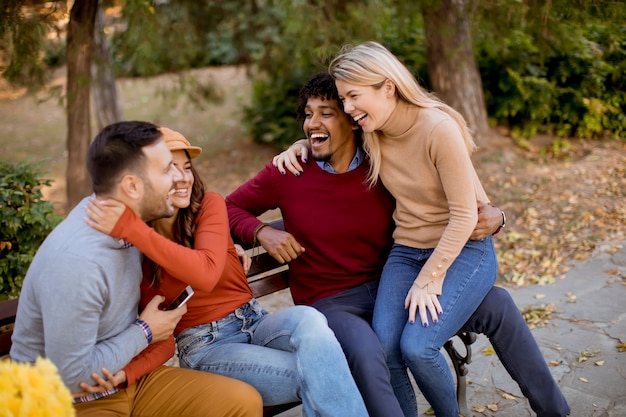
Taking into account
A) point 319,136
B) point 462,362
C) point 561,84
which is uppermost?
point 319,136

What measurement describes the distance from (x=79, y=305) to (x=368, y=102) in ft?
5.01

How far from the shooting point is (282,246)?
312cm

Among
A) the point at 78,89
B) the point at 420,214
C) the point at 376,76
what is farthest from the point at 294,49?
the point at 420,214

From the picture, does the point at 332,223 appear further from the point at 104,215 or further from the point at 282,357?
the point at 104,215

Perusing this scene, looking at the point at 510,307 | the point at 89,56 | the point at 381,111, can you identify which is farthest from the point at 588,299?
the point at 89,56

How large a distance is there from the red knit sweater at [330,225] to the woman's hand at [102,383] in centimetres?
106

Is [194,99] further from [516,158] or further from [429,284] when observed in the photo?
[429,284]

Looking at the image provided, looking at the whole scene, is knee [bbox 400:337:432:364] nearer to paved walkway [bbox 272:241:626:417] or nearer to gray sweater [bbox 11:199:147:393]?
paved walkway [bbox 272:241:626:417]

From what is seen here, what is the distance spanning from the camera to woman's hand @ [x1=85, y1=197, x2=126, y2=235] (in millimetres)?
2359

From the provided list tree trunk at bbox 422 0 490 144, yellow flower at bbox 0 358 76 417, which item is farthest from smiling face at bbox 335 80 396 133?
tree trunk at bbox 422 0 490 144

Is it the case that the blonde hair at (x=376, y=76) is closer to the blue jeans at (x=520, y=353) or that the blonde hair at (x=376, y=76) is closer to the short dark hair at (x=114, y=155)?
the blue jeans at (x=520, y=353)

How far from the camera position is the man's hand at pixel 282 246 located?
3.13 meters

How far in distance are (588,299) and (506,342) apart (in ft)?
6.06

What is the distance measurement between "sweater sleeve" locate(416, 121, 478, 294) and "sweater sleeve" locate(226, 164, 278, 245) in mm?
860
